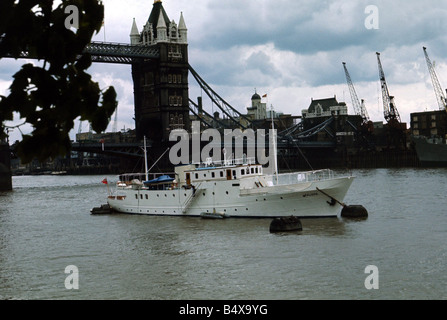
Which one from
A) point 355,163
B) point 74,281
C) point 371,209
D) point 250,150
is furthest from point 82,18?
point 355,163

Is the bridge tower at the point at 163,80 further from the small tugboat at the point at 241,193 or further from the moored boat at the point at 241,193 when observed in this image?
the moored boat at the point at 241,193

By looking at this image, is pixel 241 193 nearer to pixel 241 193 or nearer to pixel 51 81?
pixel 241 193

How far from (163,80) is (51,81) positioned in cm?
12026

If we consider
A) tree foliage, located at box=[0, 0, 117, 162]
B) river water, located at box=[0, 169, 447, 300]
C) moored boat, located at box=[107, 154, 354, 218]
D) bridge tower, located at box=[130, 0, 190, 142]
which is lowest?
river water, located at box=[0, 169, 447, 300]

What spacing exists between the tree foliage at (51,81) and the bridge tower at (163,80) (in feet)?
384

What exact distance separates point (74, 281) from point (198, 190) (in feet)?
74.9

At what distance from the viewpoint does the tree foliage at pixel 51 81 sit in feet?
20.2

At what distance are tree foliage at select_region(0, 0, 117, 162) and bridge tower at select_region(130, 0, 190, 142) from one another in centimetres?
11697

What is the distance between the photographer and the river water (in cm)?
2238

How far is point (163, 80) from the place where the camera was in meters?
125

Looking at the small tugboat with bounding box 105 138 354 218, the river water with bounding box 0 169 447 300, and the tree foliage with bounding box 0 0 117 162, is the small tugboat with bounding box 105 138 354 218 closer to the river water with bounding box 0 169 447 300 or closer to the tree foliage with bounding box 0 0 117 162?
the river water with bounding box 0 169 447 300


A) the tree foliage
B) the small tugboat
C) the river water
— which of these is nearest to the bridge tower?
the small tugboat

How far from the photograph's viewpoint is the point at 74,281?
82.1ft
